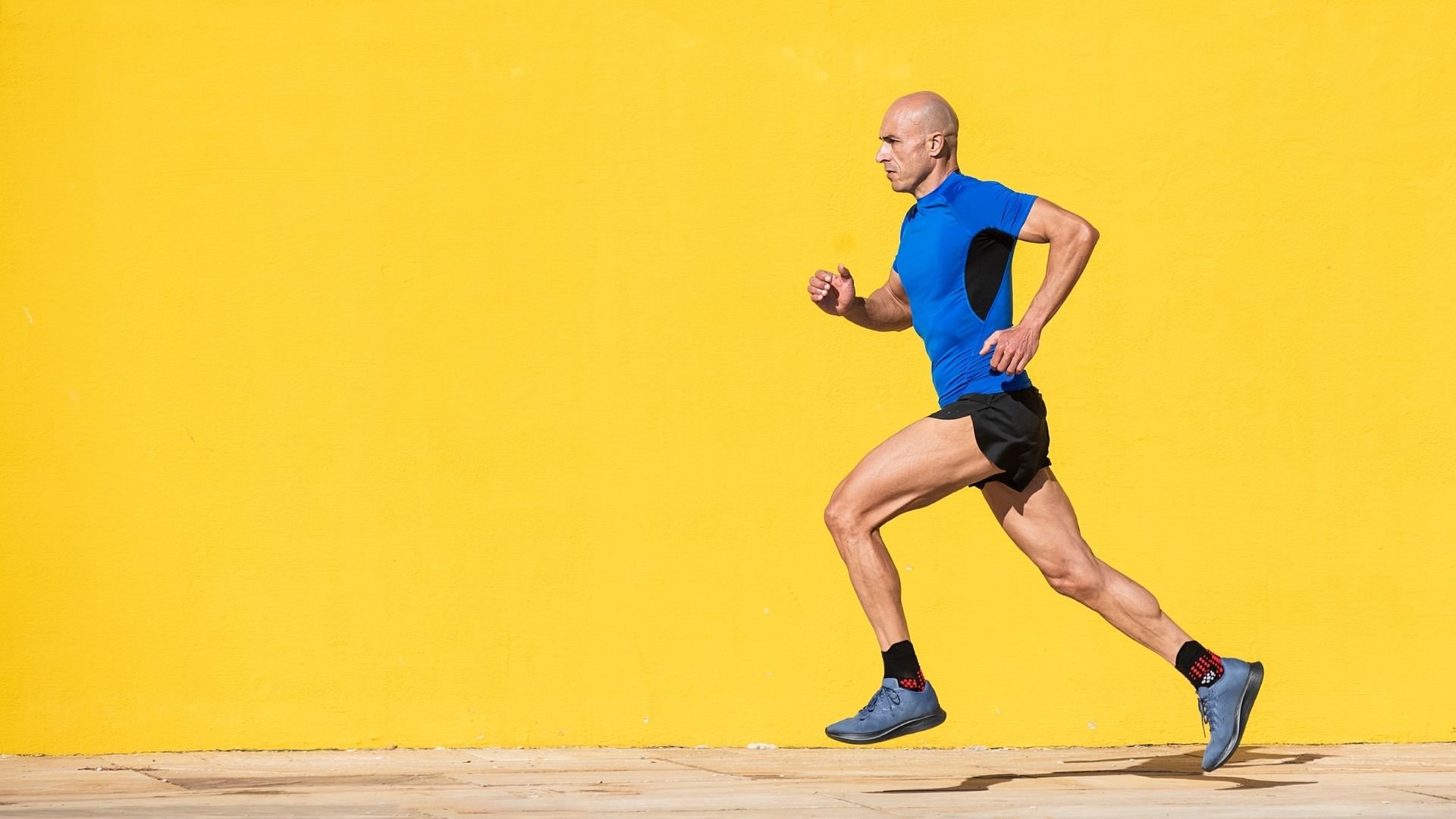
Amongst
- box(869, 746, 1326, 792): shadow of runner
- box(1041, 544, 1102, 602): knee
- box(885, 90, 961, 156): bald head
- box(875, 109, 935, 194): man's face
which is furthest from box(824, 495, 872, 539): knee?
box(885, 90, 961, 156): bald head

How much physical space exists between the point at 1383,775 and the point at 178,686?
11.4ft

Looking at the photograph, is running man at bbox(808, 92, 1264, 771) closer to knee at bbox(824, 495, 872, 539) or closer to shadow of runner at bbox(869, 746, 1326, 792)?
knee at bbox(824, 495, 872, 539)

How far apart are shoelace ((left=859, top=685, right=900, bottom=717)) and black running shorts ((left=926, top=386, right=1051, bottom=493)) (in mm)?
571

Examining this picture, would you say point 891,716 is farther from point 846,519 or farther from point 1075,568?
point 1075,568

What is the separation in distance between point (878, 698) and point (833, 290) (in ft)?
3.43

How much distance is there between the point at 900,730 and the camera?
4.20 meters

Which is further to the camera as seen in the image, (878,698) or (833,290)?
(833,290)

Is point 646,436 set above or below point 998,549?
above

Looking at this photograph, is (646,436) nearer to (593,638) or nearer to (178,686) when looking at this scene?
(593,638)

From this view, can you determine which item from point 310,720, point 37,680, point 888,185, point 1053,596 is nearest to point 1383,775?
point 1053,596

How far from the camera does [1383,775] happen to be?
4.72 m

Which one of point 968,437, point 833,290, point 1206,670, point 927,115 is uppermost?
point 927,115

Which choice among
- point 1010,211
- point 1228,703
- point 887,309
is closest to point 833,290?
point 887,309

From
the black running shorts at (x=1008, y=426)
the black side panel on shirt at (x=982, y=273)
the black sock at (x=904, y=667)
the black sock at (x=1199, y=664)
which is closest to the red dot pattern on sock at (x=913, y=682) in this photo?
the black sock at (x=904, y=667)
